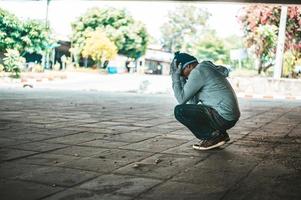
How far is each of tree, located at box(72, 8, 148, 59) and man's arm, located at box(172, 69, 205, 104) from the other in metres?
37.6

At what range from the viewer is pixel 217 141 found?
4.61 meters

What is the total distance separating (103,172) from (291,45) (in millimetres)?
22714

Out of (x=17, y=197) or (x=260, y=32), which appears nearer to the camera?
(x=17, y=197)

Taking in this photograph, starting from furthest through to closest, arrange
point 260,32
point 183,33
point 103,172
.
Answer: point 183,33 → point 260,32 → point 103,172

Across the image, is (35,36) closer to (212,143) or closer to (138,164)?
(212,143)

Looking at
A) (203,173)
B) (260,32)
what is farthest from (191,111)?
(260,32)

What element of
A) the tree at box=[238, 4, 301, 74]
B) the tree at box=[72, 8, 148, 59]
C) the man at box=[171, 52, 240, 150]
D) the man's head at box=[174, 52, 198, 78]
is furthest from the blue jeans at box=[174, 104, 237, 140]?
the tree at box=[72, 8, 148, 59]

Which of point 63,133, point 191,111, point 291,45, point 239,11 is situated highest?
point 239,11

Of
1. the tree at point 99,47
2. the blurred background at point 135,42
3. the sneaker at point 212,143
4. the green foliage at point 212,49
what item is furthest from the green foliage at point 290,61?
the green foliage at point 212,49

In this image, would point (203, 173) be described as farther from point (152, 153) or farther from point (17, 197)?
point (17, 197)

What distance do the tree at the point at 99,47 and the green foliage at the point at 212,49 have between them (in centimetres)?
2301

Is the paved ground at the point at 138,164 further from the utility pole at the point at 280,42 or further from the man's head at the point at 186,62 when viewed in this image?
the utility pole at the point at 280,42

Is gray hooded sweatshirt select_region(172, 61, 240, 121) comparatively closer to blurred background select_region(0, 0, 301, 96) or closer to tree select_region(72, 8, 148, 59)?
blurred background select_region(0, 0, 301, 96)

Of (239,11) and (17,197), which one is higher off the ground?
(239,11)
